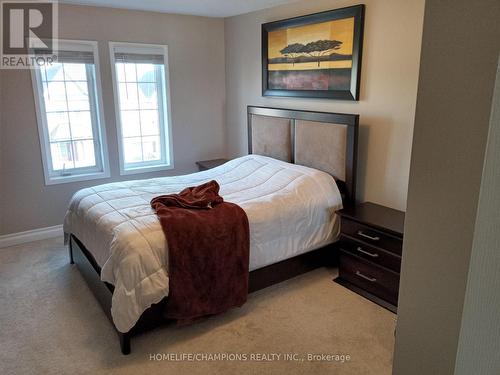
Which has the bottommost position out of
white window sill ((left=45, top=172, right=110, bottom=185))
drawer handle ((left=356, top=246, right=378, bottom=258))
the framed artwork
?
drawer handle ((left=356, top=246, right=378, bottom=258))

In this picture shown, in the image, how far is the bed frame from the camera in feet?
8.02

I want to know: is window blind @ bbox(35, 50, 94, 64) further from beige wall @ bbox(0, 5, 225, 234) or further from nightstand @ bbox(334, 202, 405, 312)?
nightstand @ bbox(334, 202, 405, 312)

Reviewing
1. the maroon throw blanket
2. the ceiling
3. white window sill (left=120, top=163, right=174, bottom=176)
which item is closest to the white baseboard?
white window sill (left=120, top=163, right=174, bottom=176)

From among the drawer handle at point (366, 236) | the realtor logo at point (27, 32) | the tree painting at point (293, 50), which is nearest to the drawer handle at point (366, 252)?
the drawer handle at point (366, 236)

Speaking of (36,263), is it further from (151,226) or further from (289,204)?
(289,204)

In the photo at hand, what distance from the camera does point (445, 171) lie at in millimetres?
765

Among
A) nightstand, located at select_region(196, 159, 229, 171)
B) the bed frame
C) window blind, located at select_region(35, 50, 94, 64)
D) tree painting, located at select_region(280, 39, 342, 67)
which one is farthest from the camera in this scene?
nightstand, located at select_region(196, 159, 229, 171)

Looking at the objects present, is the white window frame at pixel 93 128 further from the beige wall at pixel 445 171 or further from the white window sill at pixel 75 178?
the beige wall at pixel 445 171

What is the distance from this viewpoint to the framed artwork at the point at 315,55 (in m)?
3.14

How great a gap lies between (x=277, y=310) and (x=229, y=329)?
1.28ft

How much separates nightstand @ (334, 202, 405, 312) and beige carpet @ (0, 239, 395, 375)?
110mm

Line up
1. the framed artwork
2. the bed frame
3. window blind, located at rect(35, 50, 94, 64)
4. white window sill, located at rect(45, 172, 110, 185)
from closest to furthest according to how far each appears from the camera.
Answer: the bed frame → the framed artwork → window blind, located at rect(35, 50, 94, 64) → white window sill, located at rect(45, 172, 110, 185)

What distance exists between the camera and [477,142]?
2.31ft

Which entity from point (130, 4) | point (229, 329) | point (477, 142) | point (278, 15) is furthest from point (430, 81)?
point (130, 4)
